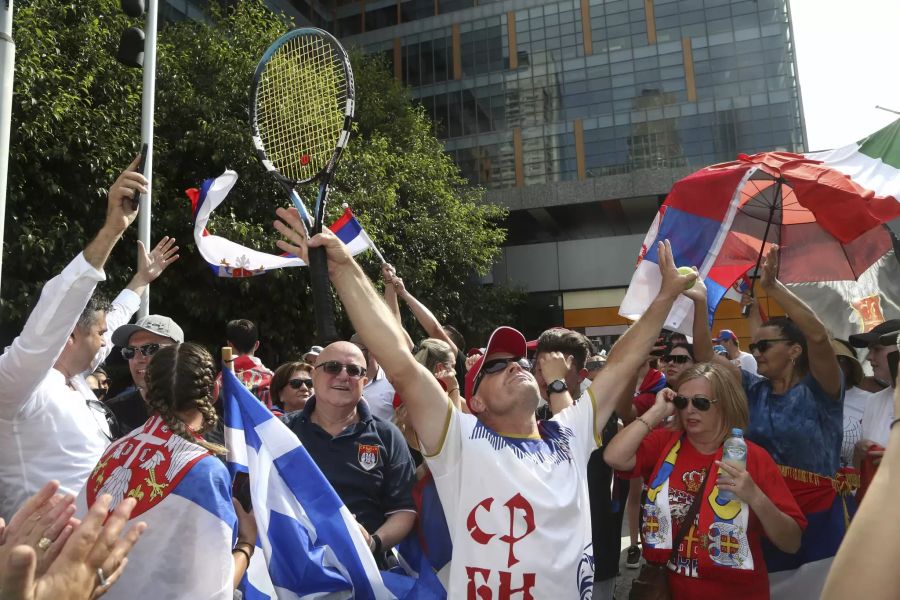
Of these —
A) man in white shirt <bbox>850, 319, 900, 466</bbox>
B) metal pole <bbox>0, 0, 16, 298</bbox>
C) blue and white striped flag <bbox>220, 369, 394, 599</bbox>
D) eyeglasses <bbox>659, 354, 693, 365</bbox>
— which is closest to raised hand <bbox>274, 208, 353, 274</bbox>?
blue and white striped flag <bbox>220, 369, 394, 599</bbox>

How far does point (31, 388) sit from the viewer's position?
2.45m

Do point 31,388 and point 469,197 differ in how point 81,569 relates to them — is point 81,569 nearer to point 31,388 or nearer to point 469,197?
point 31,388

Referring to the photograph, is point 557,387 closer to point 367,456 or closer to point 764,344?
point 367,456

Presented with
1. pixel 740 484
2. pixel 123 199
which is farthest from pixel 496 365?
pixel 123 199

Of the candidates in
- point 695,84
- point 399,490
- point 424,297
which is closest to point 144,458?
point 399,490

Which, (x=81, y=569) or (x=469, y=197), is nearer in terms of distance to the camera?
(x=81, y=569)

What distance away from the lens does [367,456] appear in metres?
3.19

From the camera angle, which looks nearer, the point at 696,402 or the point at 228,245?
the point at 696,402

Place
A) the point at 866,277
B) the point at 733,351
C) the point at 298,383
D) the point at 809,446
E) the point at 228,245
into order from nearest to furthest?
the point at 809,446 < the point at 298,383 < the point at 866,277 < the point at 733,351 < the point at 228,245

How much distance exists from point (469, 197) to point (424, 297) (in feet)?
20.7

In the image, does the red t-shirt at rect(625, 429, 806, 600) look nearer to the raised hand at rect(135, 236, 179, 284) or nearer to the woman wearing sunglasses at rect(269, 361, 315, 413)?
the woman wearing sunglasses at rect(269, 361, 315, 413)

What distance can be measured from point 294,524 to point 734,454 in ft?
5.94

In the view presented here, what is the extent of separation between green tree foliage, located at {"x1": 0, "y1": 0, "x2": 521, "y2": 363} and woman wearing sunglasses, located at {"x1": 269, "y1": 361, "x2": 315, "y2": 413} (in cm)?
331

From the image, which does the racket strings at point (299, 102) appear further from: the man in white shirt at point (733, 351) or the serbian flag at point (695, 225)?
the man in white shirt at point (733, 351)
